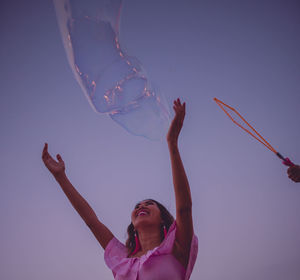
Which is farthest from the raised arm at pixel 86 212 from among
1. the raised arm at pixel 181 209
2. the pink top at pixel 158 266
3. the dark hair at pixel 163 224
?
the raised arm at pixel 181 209

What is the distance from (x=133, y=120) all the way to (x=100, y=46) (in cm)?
117

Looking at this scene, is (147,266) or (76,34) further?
(76,34)

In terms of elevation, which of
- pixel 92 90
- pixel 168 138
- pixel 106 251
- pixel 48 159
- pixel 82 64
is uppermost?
pixel 82 64

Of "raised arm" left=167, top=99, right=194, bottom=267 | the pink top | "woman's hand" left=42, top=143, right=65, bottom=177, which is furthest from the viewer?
"woman's hand" left=42, top=143, right=65, bottom=177

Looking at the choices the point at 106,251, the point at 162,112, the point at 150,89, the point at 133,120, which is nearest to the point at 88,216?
the point at 106,251

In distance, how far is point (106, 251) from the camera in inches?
121

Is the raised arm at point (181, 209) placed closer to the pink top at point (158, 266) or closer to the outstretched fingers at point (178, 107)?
the pink top at point (158, 266)

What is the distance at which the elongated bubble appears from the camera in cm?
356

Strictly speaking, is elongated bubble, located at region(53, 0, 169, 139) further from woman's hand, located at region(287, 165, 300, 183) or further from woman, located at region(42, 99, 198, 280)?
woman's hand, located at region(287, 165, 300, 183)

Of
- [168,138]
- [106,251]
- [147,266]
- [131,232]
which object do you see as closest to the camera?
[147,266]

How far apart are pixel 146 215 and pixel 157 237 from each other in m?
0.29

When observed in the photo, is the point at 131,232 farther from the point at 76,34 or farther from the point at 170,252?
the point at 76,34

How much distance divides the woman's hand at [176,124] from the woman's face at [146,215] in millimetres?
1032

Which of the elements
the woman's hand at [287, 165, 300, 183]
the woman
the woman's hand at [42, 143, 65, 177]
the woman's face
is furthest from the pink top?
the woman's hand at [42, 143, 65, 177]
